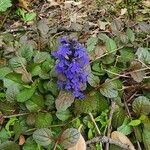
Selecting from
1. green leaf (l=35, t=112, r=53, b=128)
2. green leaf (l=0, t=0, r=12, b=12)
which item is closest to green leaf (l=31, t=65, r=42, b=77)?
green leaf (l=35, t=112, r=53, b=128)

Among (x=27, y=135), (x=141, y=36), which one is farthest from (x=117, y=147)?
(x=141, y=36)

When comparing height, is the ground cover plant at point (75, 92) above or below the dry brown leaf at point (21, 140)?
above

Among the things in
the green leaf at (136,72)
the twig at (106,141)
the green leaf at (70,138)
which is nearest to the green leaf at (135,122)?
the twig at (106,141)

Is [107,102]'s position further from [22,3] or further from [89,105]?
[22,3]

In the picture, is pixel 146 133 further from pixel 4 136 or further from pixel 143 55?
pixel 4 136

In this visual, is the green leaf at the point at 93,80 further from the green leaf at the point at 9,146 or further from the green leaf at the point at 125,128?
the green leaf at the point at 9,146
